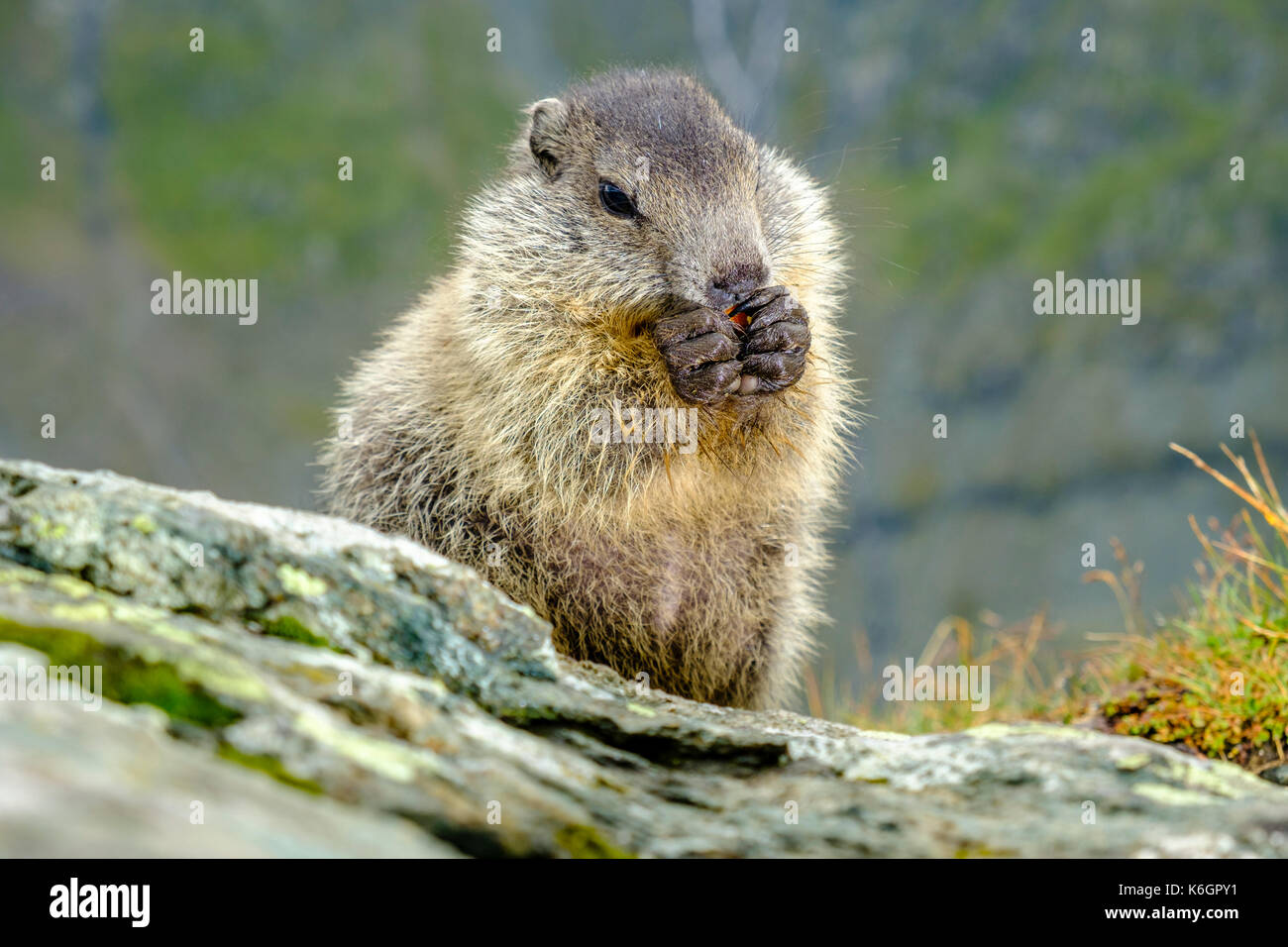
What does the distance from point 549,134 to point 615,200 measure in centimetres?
91

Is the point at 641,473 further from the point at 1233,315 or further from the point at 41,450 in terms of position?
the point at 41,450

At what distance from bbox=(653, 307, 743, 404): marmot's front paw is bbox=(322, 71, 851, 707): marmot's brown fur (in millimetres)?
12

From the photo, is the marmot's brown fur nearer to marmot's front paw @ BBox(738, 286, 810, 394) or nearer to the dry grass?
marmot's front paw @ BBox(738, 286, 810, 394)

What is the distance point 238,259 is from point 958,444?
1033 inches

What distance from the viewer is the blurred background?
32.0 meters

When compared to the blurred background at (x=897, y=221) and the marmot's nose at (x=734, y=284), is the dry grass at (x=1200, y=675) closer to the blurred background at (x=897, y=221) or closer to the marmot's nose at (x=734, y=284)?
the marmot's nose at (x=734, y=284)

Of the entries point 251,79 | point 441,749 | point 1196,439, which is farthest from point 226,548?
point 251,79

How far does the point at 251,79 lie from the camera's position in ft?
130

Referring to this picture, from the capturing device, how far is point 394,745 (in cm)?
281

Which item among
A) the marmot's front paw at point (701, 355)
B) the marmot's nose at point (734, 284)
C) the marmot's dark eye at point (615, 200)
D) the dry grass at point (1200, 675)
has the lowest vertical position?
the dry grass at point (1200, 675)

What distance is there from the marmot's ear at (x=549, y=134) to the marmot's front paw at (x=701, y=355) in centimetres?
155

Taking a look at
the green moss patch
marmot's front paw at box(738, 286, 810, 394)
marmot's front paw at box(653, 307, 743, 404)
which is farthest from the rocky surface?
marmot's front paw at box(738, 286, 810, 394)

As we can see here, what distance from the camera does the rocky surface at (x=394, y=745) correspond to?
89.0 inches

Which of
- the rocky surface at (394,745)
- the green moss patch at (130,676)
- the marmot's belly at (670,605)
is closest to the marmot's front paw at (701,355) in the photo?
the marmot's belly at (670,605)
